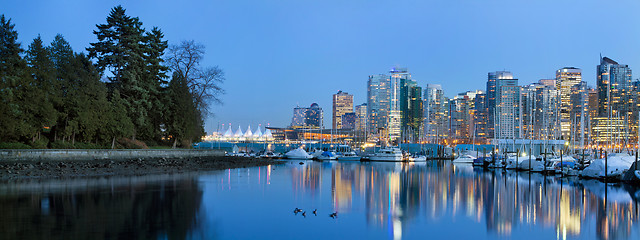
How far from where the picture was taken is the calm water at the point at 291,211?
19.7 metres

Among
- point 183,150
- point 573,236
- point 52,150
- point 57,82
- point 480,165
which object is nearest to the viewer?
point 573,236

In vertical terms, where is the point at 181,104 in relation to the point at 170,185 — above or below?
above

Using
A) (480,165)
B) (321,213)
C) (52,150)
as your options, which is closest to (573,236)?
(321,213)

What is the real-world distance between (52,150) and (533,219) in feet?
113

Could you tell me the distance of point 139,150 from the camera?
51250mm

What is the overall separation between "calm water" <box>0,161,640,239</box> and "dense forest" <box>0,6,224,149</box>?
1048 cm

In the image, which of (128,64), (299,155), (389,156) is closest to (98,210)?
(128,64)

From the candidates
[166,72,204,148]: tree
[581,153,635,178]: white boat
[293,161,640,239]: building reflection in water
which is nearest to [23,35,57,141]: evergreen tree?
[166,72,204,148]: tree

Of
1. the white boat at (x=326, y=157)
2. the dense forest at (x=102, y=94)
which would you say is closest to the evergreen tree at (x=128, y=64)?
the dense forest at (x=102, y=94)

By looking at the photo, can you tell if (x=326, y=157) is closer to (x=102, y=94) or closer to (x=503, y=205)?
(x=102, y=94)

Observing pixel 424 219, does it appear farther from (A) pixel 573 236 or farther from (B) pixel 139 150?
(B) pixel 139 150

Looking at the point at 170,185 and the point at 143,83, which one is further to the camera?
the point at 143,83

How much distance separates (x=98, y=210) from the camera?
22.4 m

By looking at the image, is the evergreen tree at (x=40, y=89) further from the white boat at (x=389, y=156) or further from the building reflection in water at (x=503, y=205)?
the white boat at (x=389, y=156)
